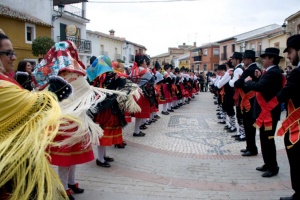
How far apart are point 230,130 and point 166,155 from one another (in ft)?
10.0

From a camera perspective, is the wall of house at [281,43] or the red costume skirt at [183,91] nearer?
the red costume skirt at [183,91]

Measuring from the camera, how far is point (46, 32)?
74.6ft

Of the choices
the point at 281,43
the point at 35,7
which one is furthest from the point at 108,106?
the point at 281,43

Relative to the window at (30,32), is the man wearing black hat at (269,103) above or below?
below

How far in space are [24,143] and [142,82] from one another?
17.0ft

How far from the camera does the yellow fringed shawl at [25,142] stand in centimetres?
168

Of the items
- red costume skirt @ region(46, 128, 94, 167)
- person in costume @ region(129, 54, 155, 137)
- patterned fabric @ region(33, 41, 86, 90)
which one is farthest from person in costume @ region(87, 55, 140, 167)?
person in costume @ region(129, 54, 155, 137)

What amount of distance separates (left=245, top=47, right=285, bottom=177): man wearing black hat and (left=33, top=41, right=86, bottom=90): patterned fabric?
108 inches

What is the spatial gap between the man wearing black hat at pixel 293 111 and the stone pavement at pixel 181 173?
60 centimetres

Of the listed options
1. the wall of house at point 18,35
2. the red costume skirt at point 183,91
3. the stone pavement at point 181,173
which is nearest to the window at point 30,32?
the wall of house at point 18,35

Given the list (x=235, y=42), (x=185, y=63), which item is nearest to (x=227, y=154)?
(x=235, y=42)

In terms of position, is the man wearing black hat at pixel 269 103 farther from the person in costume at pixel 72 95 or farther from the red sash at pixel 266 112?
the person in costume at pixel 72 95

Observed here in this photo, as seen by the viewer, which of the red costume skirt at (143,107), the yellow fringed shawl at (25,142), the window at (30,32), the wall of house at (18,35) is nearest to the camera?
the yellow fringed shawl at (25,142)

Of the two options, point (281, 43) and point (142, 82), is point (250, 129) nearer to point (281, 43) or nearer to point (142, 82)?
point (142, 82)
